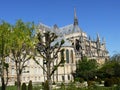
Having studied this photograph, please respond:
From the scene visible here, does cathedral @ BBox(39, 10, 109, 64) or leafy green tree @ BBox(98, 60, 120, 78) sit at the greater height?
cathedral @ BBox(39, 10, 109, 64)

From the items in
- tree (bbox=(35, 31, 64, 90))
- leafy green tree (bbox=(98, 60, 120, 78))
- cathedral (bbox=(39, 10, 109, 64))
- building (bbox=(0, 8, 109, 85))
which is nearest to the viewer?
tree (bbox=(35, 31, 64, 90))

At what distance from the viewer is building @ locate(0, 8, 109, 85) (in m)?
69.5

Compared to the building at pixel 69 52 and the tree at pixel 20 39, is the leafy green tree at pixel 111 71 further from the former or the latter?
the tree at pixel 20 39

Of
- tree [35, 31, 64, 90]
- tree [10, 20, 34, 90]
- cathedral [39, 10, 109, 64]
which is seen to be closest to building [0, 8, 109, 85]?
cathedral [39, 10, 109, 64]

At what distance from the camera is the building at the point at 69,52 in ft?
228

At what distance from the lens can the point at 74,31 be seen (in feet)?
335

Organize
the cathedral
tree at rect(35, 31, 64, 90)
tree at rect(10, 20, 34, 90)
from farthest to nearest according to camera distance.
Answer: the cathedral, tree at rect(10, 20, 34, 90), tree at rect(35, 31, 64, 90)

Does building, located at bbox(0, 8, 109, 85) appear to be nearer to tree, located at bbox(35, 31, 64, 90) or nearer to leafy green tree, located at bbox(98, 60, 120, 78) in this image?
leafy green tree, located at bbox(98, 60, 120, 78)

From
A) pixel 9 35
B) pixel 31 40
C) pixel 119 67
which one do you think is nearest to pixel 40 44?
pixel 31 40

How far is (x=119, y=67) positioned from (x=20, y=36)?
36.3 meters

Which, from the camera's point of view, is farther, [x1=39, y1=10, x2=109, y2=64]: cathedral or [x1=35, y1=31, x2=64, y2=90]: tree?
[x1=39, y1=10, x2=109, y2=64]: cathedral

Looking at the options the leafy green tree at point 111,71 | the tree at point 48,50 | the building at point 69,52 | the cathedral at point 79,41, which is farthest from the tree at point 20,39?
the cathedral at point 79,41

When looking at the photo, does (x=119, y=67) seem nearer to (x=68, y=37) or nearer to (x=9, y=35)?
(x=9, y=35)

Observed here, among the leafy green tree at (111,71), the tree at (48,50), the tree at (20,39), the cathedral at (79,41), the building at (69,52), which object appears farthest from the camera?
the cathedral at (79,41)
